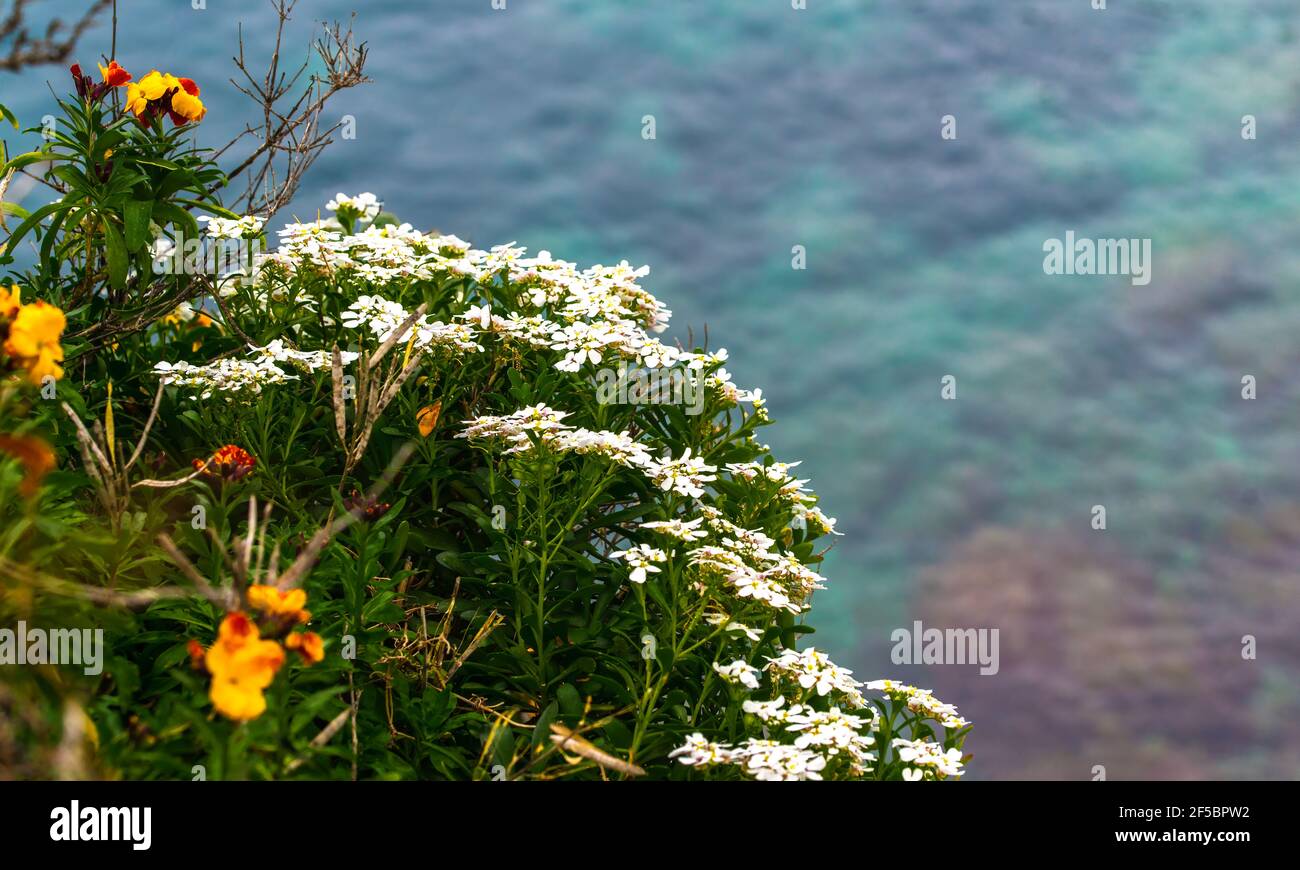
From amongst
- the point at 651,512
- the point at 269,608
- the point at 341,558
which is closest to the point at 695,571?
the point at 651,512

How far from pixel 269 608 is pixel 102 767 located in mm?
568

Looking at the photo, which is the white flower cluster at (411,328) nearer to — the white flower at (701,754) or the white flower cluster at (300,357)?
the white flower cluster at (300,357)

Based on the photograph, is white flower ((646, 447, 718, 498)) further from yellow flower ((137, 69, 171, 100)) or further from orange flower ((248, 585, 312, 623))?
yellow flower ((137, 69, 171, 100))

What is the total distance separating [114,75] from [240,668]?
→ 112 inches

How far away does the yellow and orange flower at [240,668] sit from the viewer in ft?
6.35

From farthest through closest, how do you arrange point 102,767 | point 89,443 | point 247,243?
point 247,243
point 89,443
point 102,767

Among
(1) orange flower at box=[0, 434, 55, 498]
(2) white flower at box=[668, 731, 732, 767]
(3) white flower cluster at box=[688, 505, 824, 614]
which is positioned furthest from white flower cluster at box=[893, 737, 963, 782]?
(1) orange flower at box=[0, 434, 55, 498]

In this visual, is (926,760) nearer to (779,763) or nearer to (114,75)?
(779,763)

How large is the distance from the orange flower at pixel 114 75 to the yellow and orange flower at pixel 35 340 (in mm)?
1819

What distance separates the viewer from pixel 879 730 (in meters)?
3.46

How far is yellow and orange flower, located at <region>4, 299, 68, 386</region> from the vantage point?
7.79 ft
